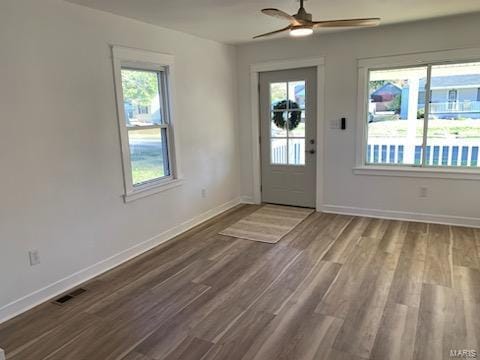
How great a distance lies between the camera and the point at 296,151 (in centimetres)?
534

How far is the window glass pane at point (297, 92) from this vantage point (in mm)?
5109

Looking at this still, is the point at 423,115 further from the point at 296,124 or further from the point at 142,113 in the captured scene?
the point at 142,113

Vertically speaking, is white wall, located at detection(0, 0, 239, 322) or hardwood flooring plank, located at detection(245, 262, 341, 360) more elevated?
white wall, located at detection(0, 0, 239, 322)

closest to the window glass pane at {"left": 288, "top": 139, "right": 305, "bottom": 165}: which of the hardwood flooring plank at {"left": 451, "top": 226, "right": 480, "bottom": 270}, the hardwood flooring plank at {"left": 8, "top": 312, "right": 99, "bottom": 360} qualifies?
the hardwood flooring plank at {"left": 451, "top": 226, "right": 480, "bottom": 270}

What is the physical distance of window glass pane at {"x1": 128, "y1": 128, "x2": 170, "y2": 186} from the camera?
12.5 ft

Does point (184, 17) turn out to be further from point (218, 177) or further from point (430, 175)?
point (430, 175)

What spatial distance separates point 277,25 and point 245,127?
→ 1.91 metres

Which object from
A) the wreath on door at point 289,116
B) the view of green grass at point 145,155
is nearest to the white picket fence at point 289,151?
the wreath on door at point 289,116

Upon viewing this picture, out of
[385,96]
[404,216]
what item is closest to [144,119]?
[385,96]

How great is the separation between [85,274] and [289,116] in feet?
11.5

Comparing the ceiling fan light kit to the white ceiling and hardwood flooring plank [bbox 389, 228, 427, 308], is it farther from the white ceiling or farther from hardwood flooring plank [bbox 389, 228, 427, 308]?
hardwood flooring plank [bbox 389, 228, 427, 308]

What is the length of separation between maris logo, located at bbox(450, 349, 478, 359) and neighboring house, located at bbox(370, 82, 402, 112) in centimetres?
326

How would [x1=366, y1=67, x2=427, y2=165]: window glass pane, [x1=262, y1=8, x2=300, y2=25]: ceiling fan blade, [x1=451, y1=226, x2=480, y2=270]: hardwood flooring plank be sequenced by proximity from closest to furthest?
1. [x1=262, y1=8, x2=300, y2=25]: ceiling fan blade
2. [x1=451, y1=226, x2=480, y2=270]: hardwood flooring plank
3. [x1=366, y1=67, x2=427, y2=165]: window glass pane

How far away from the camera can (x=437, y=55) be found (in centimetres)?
419
